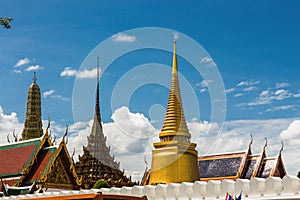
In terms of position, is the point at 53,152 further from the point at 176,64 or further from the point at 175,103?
the point at 176,64

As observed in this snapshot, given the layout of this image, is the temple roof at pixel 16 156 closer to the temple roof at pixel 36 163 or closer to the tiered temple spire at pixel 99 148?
the temple roof at pixel 36 163

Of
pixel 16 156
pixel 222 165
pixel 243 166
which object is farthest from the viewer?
pixel 222 165

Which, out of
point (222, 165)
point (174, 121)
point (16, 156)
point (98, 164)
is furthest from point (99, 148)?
point (16, 156)

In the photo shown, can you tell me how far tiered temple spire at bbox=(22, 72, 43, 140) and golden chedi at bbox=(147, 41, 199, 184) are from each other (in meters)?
16.2

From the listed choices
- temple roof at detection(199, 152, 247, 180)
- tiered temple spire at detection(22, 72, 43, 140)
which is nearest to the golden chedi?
temple roof at detection(199, 152, 247, 180)

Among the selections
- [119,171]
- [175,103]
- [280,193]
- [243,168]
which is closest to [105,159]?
[119,171]

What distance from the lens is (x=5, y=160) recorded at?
2495 centimetres

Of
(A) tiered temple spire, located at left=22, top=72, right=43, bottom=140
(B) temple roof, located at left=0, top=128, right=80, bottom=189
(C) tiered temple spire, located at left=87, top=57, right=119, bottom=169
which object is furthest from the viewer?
(A) tiered temple spire, located at left=22, top=72, right=43, bottom=140

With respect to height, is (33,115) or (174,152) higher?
(33,115)

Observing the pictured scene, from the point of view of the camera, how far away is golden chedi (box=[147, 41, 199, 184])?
31.7 m

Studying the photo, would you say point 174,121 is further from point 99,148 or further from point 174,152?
point 99,148

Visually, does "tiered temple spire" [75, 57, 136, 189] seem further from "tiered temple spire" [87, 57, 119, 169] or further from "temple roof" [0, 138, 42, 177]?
"temple roof" [0, 138, 42, 177]

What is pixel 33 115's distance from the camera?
4678 cm

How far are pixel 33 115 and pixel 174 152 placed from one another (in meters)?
18.6
